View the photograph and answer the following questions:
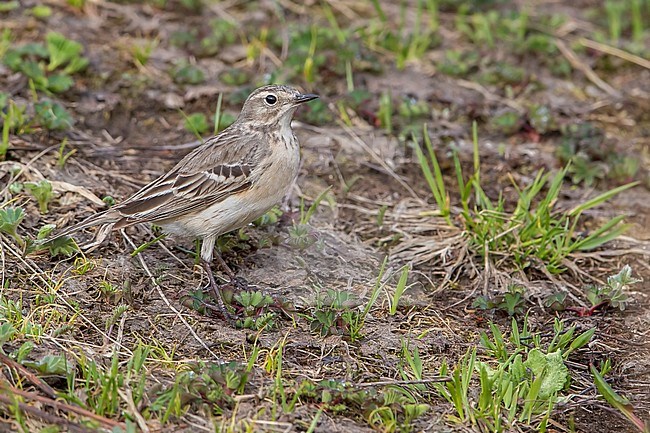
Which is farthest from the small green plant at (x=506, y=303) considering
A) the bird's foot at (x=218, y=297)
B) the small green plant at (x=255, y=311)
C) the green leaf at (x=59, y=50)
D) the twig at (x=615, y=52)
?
the green leaf at (x=59, y=50)

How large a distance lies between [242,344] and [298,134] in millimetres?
3168

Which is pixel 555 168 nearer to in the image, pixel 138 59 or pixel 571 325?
pixel 571 325

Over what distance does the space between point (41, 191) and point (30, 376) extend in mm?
2053

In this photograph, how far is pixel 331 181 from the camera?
7.91 meters

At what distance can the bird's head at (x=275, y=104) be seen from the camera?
6.87 m

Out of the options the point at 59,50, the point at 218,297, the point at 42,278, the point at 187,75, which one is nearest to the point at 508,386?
the point at 218,297

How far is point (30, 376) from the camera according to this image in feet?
16.1

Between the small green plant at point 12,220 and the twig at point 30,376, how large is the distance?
1339 millimetres

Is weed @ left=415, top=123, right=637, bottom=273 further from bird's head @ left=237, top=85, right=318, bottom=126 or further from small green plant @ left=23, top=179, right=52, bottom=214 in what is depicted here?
small green plant @ left=23, top=179, right=52, bottom=214

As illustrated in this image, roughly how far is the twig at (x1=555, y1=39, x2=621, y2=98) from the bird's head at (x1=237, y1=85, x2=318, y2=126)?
4.07 meters

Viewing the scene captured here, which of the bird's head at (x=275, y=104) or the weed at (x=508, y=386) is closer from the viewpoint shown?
the weed at (x=508, y=386)

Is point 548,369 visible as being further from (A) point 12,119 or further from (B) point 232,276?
(A) point 12,119

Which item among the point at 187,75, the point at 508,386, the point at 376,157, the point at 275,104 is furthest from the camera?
the point at 187,75

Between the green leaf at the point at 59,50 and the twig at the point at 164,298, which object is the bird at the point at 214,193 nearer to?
the twig at the point at 164,298
